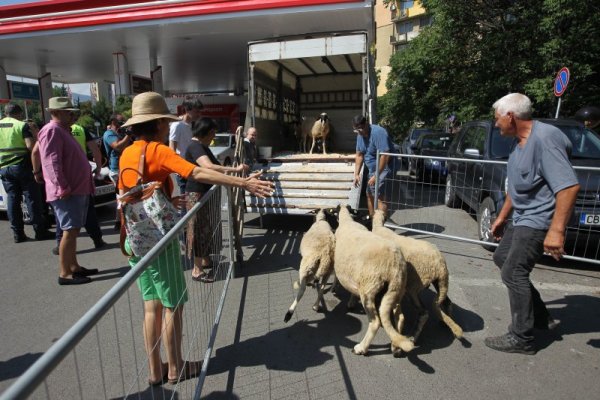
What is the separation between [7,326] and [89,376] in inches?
55.3

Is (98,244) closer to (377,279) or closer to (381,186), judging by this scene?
(381,186)

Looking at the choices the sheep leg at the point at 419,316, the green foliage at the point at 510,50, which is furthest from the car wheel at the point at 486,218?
the green foliage at the point at 510,50

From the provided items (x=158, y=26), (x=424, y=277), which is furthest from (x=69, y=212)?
(x=158, y=26)

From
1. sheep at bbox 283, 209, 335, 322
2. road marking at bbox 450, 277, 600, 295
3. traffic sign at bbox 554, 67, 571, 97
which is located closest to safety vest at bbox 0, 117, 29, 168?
sheep at bbox 283, 209, 335, 322

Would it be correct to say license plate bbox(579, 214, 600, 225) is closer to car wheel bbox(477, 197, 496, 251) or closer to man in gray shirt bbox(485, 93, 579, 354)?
car wheel bbox(477, 197, 496, 251)

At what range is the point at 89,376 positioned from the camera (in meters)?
2.78

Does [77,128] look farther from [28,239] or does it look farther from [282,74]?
[282,74]

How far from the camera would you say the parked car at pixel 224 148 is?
11906mm

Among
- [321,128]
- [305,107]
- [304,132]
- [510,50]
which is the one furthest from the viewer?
[305,107]

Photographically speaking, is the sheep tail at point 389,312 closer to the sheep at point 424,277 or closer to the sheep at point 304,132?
the sheep at point 424,277

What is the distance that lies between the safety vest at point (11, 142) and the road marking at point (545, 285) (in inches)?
249

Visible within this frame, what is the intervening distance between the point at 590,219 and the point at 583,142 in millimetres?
1991

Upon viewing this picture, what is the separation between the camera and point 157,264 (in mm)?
2336

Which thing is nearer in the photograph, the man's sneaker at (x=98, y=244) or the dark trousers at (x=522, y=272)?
the dark trousers at (x=522, y=272)
